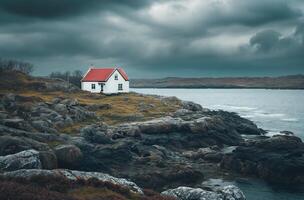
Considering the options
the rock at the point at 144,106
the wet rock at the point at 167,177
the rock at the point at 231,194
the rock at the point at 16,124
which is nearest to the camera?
the rock at the point at 231,194

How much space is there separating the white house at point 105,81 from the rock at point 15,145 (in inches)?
2490

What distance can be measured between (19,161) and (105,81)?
76.4 m

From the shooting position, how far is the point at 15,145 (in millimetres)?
41656

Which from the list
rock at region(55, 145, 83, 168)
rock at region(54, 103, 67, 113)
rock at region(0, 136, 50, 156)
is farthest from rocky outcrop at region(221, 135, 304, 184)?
rock at region(54, 103, 67, 113)

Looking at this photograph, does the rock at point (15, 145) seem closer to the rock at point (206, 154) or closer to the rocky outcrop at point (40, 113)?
the rocky outcrop at point (40, 113)

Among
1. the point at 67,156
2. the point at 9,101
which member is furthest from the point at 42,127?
the point at 9,101

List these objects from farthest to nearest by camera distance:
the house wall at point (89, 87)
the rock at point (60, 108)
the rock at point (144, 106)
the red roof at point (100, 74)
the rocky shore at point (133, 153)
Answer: the house wall at point (89, 87) → the red roof at point (100, 74) → the rock at point (144, 106) → the rock at point (60, 108) → the rocky shore at point (133, 153)

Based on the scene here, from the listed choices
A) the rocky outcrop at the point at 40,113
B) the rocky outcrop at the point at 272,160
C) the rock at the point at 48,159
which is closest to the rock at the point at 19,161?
the rock at the point at 48,159

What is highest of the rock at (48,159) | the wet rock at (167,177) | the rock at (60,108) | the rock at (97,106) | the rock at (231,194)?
the rock at (60,108)

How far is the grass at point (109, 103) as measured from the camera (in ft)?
240

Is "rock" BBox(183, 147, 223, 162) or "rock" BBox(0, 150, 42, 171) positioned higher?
"rock" BBox(0, 150, 42, 171)

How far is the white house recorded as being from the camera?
353 ft

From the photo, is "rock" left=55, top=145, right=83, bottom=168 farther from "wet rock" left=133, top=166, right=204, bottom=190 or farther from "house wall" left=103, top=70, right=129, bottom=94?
"house wall" left=103, top=70, right=129, bottom=94

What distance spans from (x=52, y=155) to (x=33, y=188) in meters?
18.2
